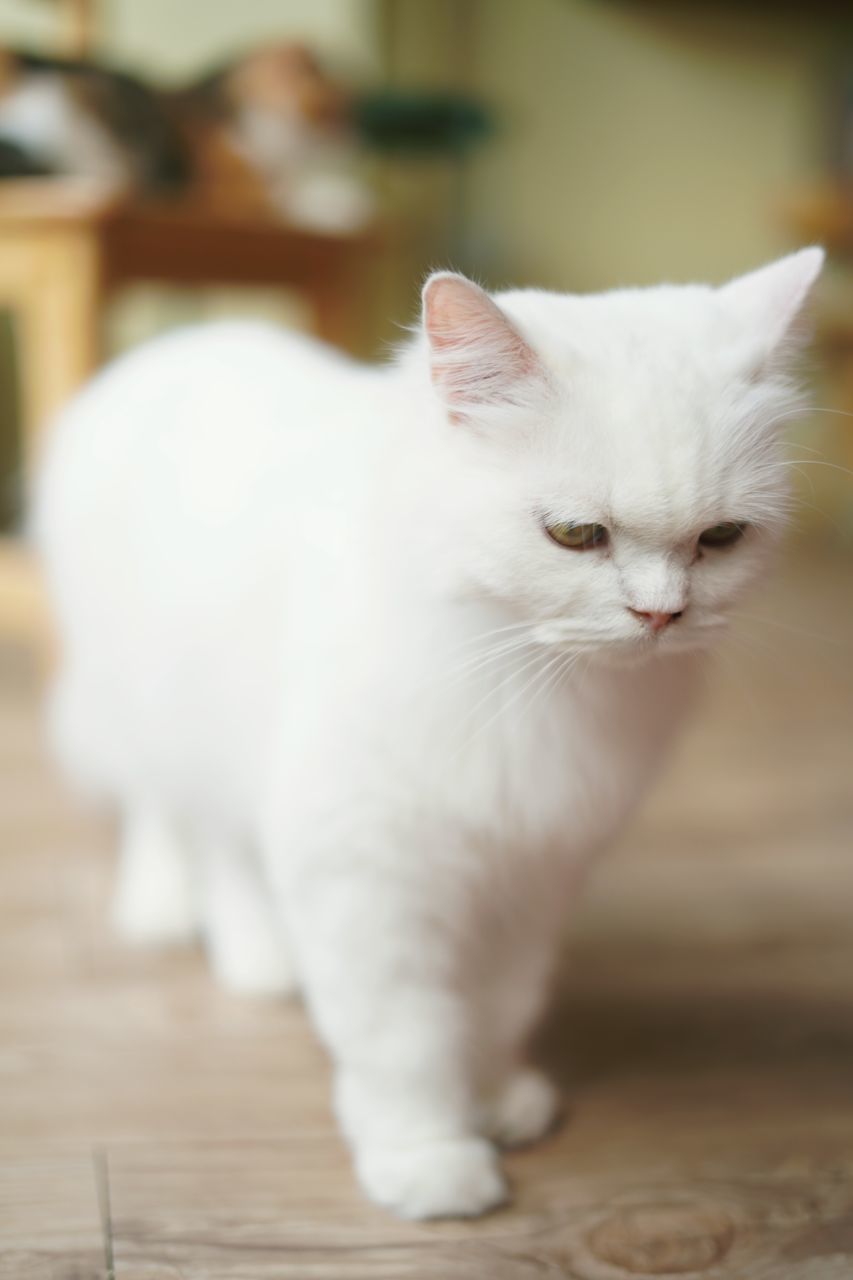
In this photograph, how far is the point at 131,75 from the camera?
1939 mm

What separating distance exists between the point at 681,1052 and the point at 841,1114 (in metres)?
0.15

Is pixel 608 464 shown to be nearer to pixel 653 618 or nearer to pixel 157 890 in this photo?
pixel 653 618

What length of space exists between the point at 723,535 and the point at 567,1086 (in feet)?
1.76

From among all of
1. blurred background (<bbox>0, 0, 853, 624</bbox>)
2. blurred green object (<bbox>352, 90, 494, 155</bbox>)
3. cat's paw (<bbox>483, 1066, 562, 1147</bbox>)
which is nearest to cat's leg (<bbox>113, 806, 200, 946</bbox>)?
cat's paw (<bbox>483, 1066, 562, 1147</bbox>)

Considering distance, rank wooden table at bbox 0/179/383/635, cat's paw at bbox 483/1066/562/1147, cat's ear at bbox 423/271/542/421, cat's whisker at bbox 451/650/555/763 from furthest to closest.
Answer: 1. wooden table at bbox 0/179/383/635
2. cat's paw at bbox 483/1066/562/1147
3. cat's whisker at bbox 451/650/555/763
4. cat's ear at bbox 423/271/542/421

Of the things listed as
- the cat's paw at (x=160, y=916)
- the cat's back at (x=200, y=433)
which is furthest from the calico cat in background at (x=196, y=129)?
the cat's paw at (x=160, y=916)

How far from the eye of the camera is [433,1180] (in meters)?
0.89

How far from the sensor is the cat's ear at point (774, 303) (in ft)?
2.64

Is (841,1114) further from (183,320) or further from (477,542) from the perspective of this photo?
(183,320)

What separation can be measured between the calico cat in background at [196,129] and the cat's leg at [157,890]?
1.01 metres

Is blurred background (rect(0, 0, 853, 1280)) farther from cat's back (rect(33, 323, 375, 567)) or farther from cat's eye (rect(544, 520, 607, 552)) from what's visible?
cat's back (rect(33, 323, 375, 567))

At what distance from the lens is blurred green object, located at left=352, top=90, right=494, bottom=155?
10.1 ft

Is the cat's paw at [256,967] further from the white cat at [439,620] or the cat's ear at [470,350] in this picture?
the cat's ear at [470,350]

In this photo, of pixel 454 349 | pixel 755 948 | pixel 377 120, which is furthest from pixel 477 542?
pixel 377 120
